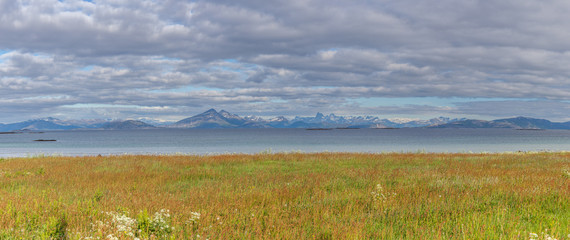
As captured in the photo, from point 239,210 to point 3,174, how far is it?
1525 centimetres

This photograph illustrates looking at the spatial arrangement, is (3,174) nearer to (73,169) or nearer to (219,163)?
(73,169)

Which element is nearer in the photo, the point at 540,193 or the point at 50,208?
the point at 50,208

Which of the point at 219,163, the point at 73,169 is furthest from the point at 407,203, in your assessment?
the point at 73,169

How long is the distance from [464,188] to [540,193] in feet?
6.87

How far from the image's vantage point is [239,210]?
339 inches

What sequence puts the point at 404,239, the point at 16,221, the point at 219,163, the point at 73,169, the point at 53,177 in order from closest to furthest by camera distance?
1. the point at 404,239
2. the point at 16,221
3. the point at 53,177
4. the point at 73,169
5. the point at 219,163

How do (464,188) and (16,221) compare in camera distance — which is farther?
(464,188)

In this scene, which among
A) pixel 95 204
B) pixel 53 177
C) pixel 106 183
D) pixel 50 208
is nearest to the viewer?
pixel 50 208

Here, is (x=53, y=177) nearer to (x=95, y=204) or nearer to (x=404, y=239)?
(x=95, y=204)

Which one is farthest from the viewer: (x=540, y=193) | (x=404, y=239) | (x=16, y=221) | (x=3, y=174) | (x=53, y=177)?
(x=3, y=174)

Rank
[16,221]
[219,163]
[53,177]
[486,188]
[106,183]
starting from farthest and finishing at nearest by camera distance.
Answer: [219,163]
[53,177]
[106,183]
[486,188]
[16,221]

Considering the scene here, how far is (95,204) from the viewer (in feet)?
29.0

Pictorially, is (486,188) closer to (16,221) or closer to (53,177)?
(16,221)

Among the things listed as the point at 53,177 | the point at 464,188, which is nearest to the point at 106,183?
the point at 53,177
